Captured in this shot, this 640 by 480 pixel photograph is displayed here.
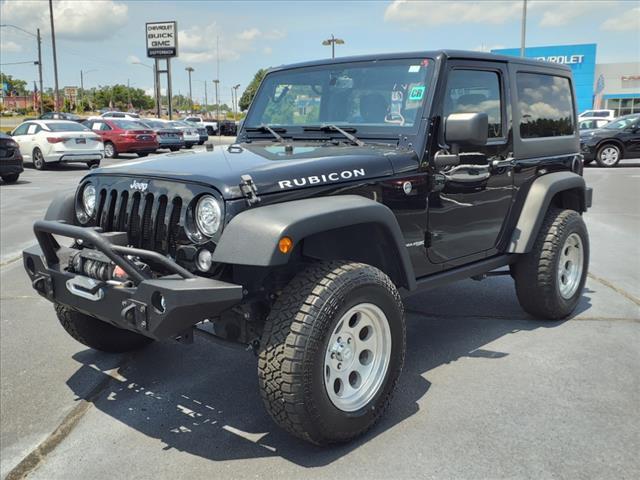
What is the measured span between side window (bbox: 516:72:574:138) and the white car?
1590cm

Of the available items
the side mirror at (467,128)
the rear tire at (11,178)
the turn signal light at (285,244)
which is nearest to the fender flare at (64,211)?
the turn signal light at (285,244)

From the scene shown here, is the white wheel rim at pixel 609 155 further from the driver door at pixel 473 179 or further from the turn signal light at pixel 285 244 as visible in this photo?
the turn signal light at pixel 285 244

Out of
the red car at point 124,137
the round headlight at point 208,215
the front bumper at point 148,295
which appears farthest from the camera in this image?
the red car at point 124,137

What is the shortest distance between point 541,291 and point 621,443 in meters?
1.71

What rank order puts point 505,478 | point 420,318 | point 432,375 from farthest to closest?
point 420,318, point 432,375, point 505,478

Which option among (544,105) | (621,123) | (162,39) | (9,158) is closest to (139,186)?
(544,105)

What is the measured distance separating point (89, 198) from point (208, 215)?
3.57 feet

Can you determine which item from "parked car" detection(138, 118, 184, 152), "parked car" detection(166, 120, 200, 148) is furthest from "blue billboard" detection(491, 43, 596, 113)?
"parked car" detection(138, 118, 184, 152)

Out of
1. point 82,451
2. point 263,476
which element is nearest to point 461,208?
point 263,476

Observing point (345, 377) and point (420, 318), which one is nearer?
point (345, 377)

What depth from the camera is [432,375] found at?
12.5ft

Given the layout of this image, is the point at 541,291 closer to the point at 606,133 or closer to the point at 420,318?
the point at 420,318

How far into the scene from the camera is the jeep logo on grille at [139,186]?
316 centimetres

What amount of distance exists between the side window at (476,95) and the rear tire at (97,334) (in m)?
2.61
